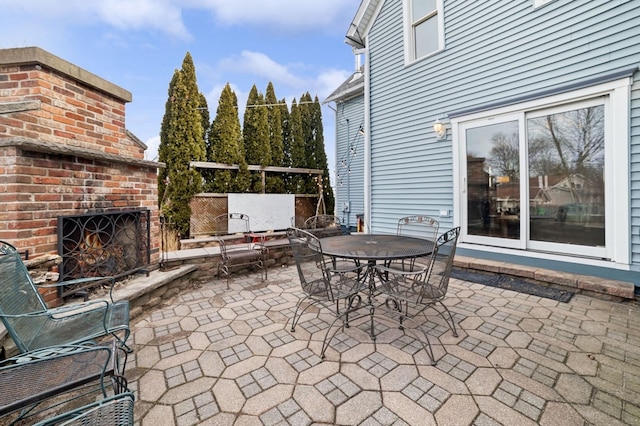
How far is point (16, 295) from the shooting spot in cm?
170

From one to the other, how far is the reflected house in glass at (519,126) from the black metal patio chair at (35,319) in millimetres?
4691

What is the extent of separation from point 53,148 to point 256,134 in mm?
5114

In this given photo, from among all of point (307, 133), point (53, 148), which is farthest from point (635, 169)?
point (307, 133)

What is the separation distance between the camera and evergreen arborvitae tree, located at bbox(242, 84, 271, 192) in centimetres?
718

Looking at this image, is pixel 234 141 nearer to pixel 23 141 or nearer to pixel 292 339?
pixel 23 141

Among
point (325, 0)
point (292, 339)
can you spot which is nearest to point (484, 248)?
point (292, 339)

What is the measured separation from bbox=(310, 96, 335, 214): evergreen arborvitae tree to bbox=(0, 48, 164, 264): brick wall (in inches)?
227

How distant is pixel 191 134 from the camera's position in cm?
589

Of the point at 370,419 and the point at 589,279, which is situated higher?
the point at 589,279

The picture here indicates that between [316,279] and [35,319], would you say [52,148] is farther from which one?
[316,279]

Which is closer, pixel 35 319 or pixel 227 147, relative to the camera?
pixel 35 319

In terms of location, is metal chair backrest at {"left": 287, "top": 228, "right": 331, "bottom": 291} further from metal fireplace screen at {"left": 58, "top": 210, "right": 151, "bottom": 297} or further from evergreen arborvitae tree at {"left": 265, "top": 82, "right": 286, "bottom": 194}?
evergreen arborvitae tree at {"left": 265, "top": 82, "right": 286, "bottom": 194}

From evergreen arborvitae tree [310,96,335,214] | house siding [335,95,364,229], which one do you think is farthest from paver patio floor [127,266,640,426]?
evergreen arborvitae tree [310,96,335,214]

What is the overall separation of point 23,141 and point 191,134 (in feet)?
12.7
